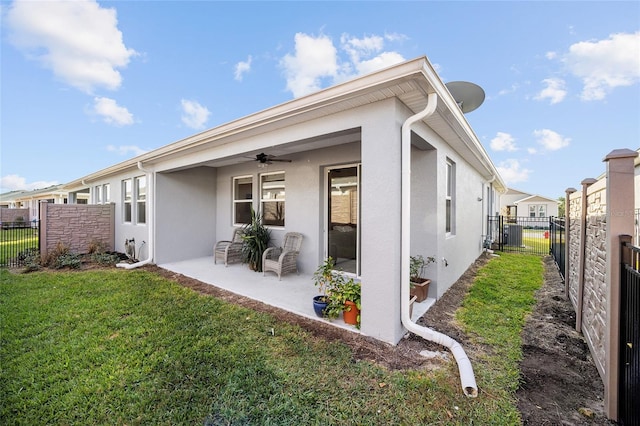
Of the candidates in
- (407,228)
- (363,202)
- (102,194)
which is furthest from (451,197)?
(102,194)

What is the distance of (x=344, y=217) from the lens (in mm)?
5941

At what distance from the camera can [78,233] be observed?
29.3 ft

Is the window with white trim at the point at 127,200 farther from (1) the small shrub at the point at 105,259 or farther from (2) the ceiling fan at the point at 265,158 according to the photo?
(2) the ceiling fan at the point at 265,158

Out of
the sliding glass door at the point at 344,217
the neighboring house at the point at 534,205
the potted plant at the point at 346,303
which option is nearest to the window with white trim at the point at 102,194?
the sliding glass door at the point at 344,217

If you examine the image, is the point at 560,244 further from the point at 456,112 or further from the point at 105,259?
the point at 105,259

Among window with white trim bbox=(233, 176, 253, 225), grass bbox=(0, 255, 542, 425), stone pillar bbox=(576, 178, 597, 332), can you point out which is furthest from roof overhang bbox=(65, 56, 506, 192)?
grass bbox=(0, 255, 542, 425)

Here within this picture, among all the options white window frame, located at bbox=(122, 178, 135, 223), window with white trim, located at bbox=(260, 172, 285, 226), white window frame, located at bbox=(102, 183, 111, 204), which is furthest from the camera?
white window frame, located at bbox=(102, 183, 111, 204)

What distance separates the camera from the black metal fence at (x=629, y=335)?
191 centimetres

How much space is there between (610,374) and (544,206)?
3396 cm

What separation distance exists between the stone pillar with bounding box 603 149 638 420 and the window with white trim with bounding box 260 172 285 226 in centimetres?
578

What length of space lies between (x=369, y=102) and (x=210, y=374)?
3.47 meters

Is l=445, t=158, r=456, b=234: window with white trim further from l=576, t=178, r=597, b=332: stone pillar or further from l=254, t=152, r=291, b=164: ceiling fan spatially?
l=254, t=152, r=291, b=164: ceiling fan

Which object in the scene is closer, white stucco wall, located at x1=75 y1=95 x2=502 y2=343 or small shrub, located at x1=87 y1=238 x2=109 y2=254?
white stucco wall, located at x1=75 y1=95 x2=502 y2=343

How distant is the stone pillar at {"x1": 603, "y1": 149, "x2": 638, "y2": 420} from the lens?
85.8 inches
